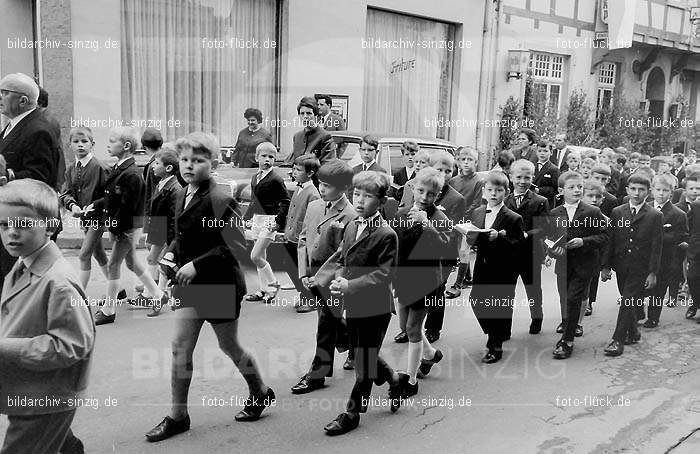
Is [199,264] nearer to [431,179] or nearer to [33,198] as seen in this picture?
[33,198]

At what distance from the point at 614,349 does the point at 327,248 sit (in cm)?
301

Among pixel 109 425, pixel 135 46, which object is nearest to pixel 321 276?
pixel 109 425

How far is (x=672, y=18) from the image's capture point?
78.3ft

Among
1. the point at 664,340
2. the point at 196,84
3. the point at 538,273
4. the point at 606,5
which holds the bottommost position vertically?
the point at 664,340

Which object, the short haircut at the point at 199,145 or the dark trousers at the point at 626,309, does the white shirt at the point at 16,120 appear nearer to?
the short haircut at the point at 199,145

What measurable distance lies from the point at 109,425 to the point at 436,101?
15.1m

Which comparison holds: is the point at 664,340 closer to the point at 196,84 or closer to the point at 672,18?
the point at 196,84

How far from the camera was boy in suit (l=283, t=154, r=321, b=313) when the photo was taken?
21.6 feet

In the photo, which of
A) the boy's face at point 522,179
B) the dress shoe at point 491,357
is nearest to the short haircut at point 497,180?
the boy's face at point 522,179

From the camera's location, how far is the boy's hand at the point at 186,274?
414 centimetres

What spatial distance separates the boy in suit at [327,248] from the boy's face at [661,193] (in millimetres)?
3759

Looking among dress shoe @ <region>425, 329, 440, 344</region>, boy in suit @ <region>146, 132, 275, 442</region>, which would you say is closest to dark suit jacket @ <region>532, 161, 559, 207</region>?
dress shoe @ <region>425, 329, 440, 344</region>

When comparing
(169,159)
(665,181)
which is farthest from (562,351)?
(169,159)

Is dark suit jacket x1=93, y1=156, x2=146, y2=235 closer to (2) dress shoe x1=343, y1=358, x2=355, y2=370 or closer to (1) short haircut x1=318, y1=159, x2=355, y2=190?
(1) short haircut x1=318, y1=159, x2=355, y2=190
